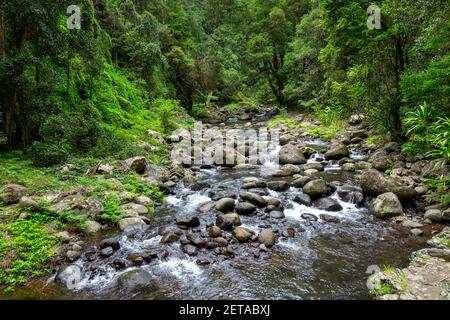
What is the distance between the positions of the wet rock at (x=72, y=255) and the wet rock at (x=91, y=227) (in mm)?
844

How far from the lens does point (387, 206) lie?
741 cm

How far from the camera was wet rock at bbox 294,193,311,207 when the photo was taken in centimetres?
844

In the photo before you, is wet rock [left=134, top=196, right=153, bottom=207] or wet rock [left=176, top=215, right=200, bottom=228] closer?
wet rock [left=176, top=215, right=200, bottom=228]

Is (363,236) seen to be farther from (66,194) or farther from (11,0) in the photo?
(11,0)

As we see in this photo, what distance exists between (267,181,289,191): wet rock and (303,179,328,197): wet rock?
0.77 m

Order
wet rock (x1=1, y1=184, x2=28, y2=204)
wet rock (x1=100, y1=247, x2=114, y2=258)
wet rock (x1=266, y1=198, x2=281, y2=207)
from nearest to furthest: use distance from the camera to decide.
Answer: wet rock (x1=100, y1=247, x2=114, y2=258) → wet rock (x1=1, y1=184, x2=28, y2=204) → wet rock (x1=266, y1=198, x2=281, y2=207)

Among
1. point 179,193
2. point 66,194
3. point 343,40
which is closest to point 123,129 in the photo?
point 179,193

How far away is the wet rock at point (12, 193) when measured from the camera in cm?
698

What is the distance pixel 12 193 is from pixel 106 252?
3045 millimetres

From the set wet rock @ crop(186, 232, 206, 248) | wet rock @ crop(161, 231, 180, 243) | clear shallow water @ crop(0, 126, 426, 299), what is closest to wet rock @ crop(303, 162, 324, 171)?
clear shallow water @ crop(0, 126, 426, 299)

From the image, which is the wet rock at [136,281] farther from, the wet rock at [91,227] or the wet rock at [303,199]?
the wet rock at [303,199]

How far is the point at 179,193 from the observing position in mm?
9734

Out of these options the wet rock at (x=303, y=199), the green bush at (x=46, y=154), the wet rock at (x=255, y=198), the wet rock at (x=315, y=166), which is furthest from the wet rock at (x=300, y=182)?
the green bush at (x=46, y=154)

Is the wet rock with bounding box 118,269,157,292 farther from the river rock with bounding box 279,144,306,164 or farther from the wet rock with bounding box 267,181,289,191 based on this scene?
the river rock with bounding box 279,144,306,164
